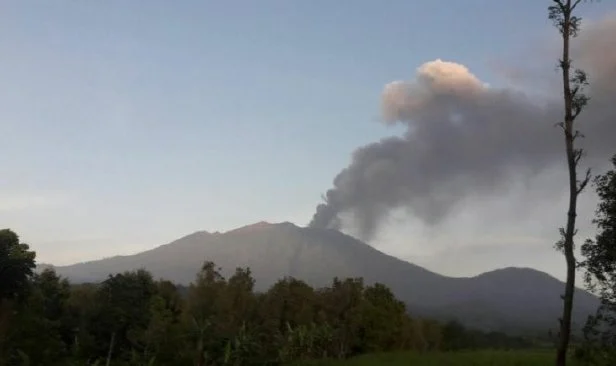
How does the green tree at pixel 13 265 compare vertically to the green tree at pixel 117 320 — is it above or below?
above

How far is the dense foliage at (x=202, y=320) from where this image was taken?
50.7m

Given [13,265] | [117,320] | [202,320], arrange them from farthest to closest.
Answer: [117,320] < [13,265] < [202,320]

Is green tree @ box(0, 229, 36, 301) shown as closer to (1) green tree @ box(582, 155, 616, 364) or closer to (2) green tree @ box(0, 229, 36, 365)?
(2) green tree @ box(0, 229, 36, 365)

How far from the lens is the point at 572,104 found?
638 inches

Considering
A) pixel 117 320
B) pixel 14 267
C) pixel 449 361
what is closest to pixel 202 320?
pixel 117 320

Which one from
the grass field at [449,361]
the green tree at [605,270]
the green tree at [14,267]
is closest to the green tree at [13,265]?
the green tree at [14,267]

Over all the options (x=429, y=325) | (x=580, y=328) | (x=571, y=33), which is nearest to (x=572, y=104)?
(x=571, y=33)

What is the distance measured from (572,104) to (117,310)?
5537 cm

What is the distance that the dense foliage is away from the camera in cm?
5069

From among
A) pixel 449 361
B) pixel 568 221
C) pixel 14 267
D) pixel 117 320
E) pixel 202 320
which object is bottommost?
pixel 117 320

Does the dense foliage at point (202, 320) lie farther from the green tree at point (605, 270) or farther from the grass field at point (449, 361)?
the green tree at point (605, 270)

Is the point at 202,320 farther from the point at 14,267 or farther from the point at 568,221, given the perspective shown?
the point at 568,221

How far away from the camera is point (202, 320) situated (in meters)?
53.2

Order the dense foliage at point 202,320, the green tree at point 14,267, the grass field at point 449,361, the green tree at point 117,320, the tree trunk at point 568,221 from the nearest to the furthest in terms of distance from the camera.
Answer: the tree trunk at point 568,221 → the grass field at point 449,361 → the dense foliage at point 202,320 → the green tree at point 14,267 → the green tree at point 117,320
